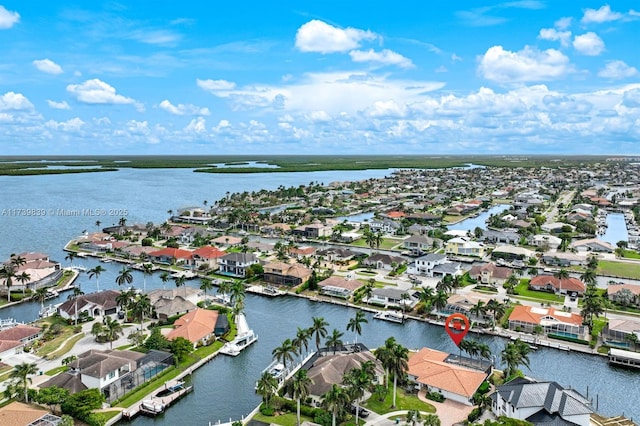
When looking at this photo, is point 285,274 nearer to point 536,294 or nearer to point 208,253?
point 208,253

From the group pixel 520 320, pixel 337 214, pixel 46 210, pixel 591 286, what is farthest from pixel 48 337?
pixel 46 210

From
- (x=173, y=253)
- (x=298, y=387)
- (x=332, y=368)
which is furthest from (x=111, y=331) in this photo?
→ (x=173, y=253)

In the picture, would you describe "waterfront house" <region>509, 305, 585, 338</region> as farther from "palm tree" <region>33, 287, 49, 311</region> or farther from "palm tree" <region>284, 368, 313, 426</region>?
"palm tree" <region>33, 287, 49, 311</region>

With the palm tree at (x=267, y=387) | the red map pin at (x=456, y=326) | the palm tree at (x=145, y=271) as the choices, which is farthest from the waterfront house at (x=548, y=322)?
the palm tree at (x=145, y=271)

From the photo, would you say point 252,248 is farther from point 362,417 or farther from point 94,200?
point 94,200

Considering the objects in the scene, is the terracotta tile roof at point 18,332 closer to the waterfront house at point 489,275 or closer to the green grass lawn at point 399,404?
the green grass lawn at point 399,404
